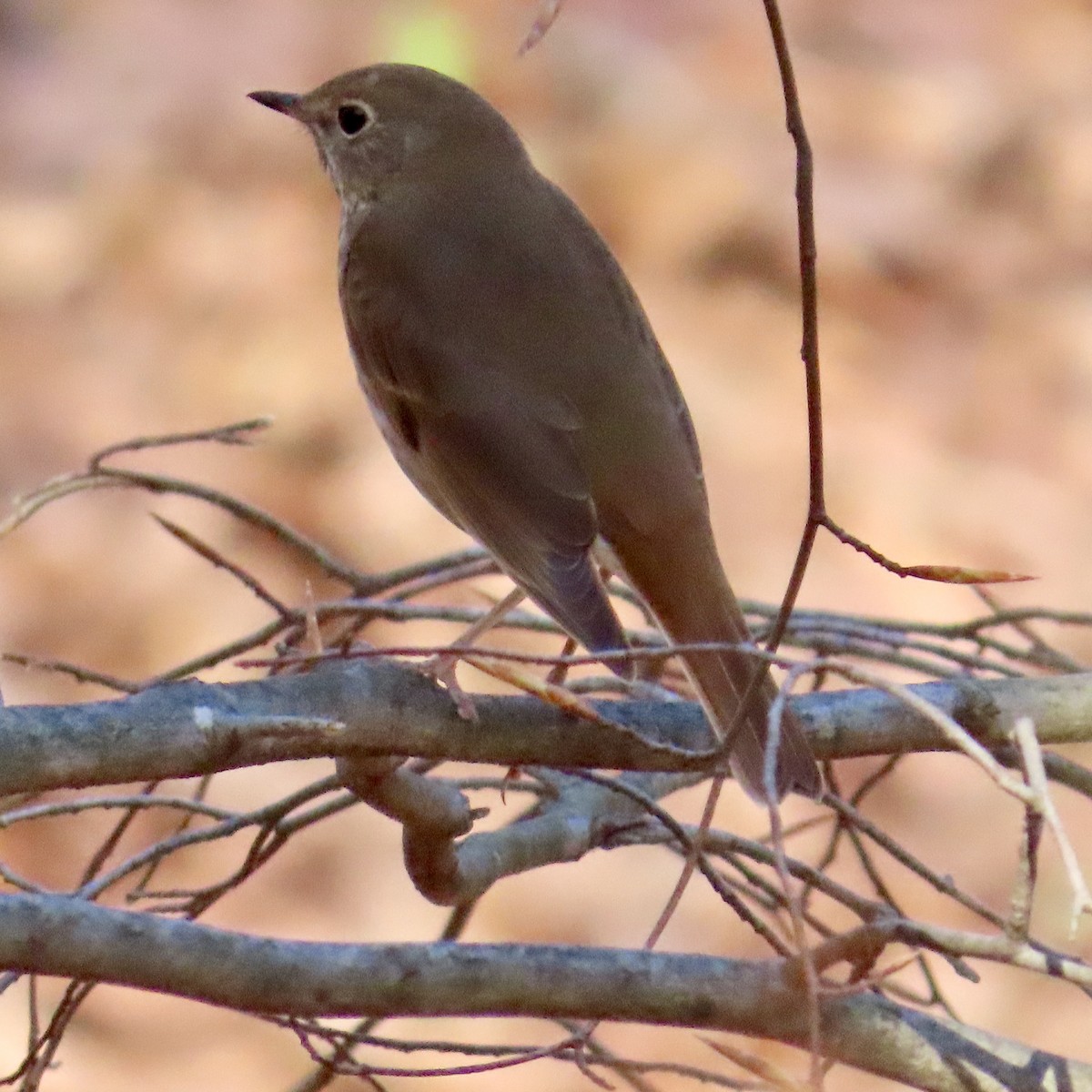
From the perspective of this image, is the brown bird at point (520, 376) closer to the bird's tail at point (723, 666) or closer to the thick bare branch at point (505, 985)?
the bird's tail at point (723, 666)

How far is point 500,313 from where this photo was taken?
2371 mm

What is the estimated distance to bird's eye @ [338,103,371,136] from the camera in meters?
2.74

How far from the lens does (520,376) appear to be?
2.31 meters

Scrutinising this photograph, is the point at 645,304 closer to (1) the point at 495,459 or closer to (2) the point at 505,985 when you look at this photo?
(1) the point at 495,459

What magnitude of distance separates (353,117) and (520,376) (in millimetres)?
648

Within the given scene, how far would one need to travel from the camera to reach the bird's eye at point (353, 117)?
8.98 ft

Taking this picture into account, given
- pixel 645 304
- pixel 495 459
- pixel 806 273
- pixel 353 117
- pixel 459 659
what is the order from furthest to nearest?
pixel 645 304 < pixel 353 117 < pixel 495 459 < pixel 459 659 < pixel 806 273

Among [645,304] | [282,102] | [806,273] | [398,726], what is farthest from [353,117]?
[645,304]

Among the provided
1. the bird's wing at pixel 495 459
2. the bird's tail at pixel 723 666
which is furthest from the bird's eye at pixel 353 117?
the bird's tail at pixel 723 666

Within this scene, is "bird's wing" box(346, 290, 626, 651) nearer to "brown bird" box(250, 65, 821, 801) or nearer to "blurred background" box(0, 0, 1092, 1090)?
"brown bird" box(250, 65, 821, 801)

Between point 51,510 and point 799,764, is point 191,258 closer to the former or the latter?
point 51,510

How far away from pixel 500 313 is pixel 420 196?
0.36 meters

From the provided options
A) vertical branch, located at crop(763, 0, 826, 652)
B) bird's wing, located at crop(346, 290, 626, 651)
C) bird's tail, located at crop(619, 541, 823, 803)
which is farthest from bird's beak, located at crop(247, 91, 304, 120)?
vertical branch, located at crop(763, 0, 826, 652)

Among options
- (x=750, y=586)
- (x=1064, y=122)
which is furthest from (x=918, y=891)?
(x=1064, y=122)
